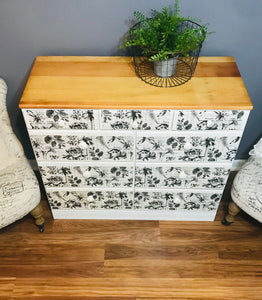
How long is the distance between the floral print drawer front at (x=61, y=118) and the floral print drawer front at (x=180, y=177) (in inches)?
14.6

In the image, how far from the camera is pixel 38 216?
191 centimetres

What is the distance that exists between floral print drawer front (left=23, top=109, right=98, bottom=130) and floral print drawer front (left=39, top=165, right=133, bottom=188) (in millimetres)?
263

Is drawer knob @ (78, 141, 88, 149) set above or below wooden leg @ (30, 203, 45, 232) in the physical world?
above

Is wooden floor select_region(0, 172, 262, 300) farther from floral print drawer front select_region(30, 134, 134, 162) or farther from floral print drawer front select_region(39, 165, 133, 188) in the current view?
floral print drawer front select_region(30, 134, 134, 162)

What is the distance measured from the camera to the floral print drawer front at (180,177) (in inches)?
66.8

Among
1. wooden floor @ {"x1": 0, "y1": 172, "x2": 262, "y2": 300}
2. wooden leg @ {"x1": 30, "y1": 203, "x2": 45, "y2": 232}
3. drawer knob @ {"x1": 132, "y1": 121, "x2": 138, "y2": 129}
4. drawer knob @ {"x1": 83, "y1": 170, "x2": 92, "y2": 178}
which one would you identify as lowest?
wooden floor @ {"x1": 0, "y1": 172, "x2": 262, "y2": 300}

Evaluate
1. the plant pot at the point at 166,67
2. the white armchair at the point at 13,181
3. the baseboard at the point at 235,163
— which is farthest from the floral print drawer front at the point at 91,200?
the plant pot at the point at 166,67

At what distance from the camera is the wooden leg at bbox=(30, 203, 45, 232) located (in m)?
1.88

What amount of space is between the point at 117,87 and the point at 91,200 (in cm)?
69

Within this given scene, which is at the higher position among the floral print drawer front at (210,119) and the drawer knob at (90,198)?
the floral print drawer front at (210,119)

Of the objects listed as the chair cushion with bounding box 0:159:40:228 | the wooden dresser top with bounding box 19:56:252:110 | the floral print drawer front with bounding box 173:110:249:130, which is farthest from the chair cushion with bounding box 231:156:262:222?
the chair cushion with bounding box 0:159:40:228

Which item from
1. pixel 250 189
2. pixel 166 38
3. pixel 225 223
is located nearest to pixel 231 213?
pixel 225 223

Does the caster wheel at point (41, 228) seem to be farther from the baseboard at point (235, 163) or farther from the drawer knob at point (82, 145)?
the drawer knob at point (82, 145)

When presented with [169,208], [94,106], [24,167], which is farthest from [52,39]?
[169,208]
